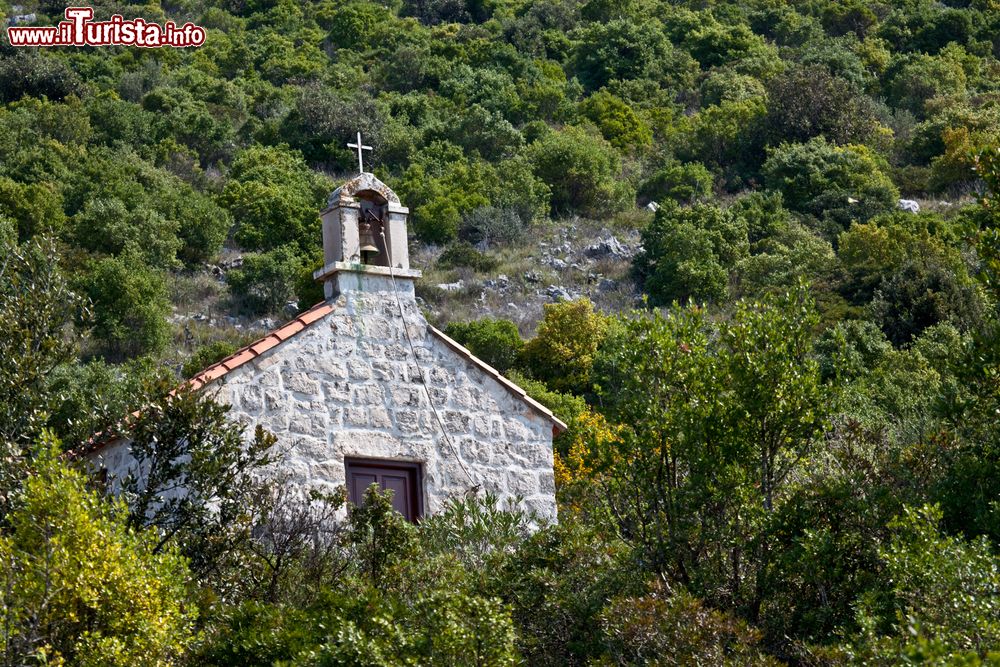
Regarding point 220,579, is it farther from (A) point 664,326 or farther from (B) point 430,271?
(B) point 430,271

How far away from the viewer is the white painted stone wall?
14.7 meters

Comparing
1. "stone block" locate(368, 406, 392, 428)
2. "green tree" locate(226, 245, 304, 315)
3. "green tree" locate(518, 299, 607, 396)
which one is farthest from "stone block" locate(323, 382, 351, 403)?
"green tree" locate(226, 245, 304, 315)

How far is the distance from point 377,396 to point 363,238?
186 centimetres

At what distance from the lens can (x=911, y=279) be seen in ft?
118

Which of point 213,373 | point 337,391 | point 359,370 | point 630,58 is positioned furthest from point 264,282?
point 630,58

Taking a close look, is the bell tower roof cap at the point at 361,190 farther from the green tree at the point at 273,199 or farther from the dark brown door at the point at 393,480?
the green tree at the point at 273,199

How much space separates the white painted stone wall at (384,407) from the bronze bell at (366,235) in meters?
0.50

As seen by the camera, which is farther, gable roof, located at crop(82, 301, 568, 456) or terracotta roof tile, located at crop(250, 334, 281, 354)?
terracotta roof tile, located at crop(250, 334, 281, 354)

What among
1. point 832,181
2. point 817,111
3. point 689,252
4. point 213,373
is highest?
point 817,111

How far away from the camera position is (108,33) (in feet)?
212

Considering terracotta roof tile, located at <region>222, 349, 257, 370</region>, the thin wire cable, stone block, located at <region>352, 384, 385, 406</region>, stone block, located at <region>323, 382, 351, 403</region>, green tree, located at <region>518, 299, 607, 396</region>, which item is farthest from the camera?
green tree, located at <region>518, 299, 607, 396</region>

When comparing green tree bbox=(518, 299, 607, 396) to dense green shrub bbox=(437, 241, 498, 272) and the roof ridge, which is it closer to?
dense green shrub bbox=(437, 241, 498, 272)

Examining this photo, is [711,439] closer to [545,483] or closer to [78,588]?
[545,483]

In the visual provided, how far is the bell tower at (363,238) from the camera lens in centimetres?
1566
